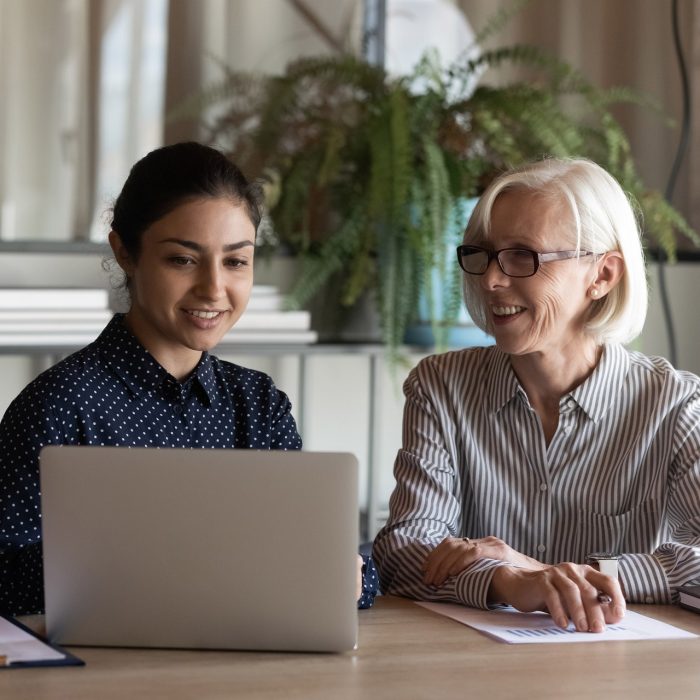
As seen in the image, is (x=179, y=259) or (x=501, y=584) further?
(x=179, y=259)

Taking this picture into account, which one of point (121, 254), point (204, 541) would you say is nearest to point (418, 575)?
point (204, 541)

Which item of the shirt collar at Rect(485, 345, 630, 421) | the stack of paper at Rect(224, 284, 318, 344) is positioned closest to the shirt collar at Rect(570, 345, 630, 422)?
the shirt collar at Rect(485, 345, 630, 421)

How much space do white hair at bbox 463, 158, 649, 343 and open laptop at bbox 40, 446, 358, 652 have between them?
808 millimetres

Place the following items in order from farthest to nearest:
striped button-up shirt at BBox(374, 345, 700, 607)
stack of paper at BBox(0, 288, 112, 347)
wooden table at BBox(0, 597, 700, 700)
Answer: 1. stack of paper at BBox(0, 288, 112, 347)
2. striped button-up shirt at BBox(374, 345, 700, 607)
3. wooden table at BBox(0, 597, 700, 700)

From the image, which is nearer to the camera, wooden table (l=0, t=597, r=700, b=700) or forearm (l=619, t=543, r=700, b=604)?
wooden table (l=0, t=597, r=700, b=700)

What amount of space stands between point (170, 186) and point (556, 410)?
72 centimetres

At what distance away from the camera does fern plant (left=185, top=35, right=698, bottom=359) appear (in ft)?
9.77

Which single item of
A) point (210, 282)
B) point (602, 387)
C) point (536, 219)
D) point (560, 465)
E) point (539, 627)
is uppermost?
point (536, 219)

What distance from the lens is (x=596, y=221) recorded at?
6.44 feet

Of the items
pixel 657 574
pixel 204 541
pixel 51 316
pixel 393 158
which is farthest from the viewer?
pixel 393 158

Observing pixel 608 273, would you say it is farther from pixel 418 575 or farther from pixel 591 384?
pixel 418 575

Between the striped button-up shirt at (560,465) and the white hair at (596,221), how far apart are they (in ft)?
0.19

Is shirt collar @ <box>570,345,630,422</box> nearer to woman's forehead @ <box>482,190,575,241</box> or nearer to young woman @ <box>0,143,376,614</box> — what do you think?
woman's forehead @ <box>482,190,575,241</box>

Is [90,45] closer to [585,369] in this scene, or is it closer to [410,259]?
[410,259]
